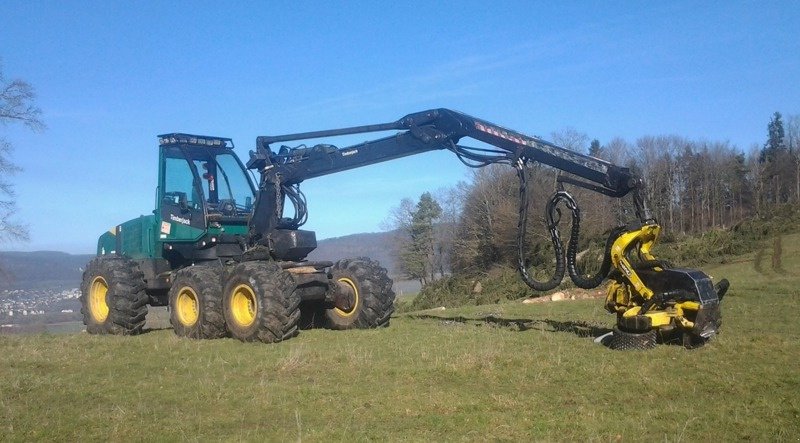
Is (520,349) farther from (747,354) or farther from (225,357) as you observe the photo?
(225,357)

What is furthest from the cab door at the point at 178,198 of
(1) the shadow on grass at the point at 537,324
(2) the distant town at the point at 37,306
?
(2) the distant town at the point at 37,306

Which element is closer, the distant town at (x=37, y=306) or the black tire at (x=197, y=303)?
the black tire at (x=197, y=303)

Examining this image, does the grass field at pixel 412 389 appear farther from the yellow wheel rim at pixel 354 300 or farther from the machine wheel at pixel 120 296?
the machine wheel at pixel 120 296

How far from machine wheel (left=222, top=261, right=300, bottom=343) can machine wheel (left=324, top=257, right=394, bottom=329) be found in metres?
1.80

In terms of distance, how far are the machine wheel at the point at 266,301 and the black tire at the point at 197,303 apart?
56cm

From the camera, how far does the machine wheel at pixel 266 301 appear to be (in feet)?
38.8

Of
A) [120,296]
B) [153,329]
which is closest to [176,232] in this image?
[120,296]

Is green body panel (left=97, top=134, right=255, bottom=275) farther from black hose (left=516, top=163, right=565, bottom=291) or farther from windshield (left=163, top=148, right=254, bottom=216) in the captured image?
black hose (left=516, top=163, right=565, bottom=291)

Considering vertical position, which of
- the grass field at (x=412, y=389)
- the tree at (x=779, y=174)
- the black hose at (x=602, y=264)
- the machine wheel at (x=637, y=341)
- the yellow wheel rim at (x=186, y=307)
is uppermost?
the tree at (x=779, y=174)

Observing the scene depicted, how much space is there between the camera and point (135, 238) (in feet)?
51.7

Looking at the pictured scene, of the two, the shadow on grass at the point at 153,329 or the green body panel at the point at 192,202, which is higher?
the green body panel at the point at 192,202

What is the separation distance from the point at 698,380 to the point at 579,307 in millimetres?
9153

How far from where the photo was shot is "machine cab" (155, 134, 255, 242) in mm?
14531

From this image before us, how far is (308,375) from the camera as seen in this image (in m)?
8.84
